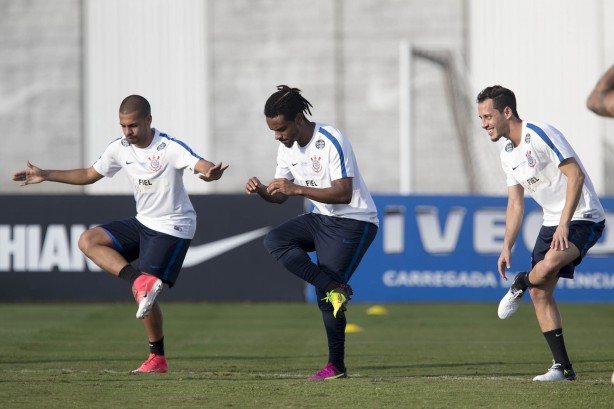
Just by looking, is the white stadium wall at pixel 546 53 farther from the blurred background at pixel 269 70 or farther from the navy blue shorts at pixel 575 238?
the navy blue shorts at pixel 575 238

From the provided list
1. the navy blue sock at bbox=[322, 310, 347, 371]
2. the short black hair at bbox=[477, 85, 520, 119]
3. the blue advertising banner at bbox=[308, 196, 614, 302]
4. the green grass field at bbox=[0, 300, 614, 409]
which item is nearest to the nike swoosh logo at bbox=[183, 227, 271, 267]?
the green grass field at bbox=[0, 300, 614, 409]

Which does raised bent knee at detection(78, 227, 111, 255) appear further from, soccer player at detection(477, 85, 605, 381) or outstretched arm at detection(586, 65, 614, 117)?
outstretched arm at detection(586, 65, 614, 117)

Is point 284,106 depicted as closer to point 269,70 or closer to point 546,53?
point 269,70

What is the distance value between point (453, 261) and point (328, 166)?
885cm

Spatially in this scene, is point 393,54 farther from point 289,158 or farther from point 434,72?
point 289,158

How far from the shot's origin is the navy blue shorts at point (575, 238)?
7.77 m

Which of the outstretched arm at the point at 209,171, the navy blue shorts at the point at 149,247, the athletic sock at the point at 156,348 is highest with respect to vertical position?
the outstretched arm at the point at 209,171

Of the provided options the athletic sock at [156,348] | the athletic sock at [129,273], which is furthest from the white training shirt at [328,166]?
the athletic sock at [156,348]

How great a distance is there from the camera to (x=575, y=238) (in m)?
7.75

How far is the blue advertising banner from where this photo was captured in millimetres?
16391

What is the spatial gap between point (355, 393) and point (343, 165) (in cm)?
171

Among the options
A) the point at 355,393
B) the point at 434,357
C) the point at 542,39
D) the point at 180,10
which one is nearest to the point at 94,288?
the point at 434,357

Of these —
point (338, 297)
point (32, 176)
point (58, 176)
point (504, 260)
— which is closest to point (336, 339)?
point (338, 297)

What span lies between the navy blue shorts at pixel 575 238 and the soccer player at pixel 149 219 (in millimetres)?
2582
